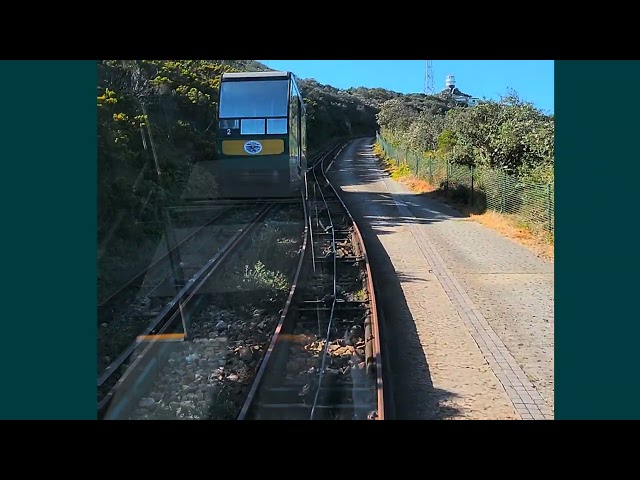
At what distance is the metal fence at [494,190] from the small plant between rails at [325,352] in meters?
4.11

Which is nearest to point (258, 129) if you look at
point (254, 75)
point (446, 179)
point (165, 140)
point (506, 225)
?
point (254, 75)

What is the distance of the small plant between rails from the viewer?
19.0 feet

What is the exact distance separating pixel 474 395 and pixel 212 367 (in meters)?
2.66

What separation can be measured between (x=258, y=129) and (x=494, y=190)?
21.2 feet

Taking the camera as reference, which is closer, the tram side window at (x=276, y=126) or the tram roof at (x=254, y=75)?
the tram roof at (x=254, y=75)

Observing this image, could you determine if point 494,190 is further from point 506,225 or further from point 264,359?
point 264,359

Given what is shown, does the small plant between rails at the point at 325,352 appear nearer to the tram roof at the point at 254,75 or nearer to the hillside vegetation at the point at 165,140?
the hillside vegetation at the point at 165,140

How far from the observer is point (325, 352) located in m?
7.20

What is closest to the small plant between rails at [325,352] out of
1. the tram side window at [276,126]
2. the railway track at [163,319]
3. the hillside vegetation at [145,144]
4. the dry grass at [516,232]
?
the railway track at [163,319]

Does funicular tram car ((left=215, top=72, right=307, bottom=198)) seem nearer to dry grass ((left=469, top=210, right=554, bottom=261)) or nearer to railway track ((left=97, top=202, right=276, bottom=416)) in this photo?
railway track ((left=97, top=202, right=276, bottom=416))

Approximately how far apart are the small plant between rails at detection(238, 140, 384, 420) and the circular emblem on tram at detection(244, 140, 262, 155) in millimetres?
3915

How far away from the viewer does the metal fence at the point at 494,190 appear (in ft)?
43.8

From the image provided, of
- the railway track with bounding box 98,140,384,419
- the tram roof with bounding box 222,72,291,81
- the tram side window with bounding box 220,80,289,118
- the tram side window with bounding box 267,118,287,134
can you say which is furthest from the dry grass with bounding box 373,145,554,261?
the tram roof with bounding box 222,72,291,81
